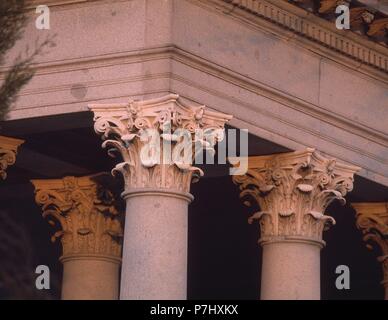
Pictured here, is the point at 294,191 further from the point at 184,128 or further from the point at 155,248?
the point at 155,248

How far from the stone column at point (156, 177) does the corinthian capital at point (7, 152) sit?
4.30 metres

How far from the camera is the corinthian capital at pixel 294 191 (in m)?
44.6

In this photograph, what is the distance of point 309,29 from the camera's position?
45.3 meters

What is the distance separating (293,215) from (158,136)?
6.04 metres

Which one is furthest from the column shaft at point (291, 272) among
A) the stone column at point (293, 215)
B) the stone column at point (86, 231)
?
the stone column at point (86, 231)

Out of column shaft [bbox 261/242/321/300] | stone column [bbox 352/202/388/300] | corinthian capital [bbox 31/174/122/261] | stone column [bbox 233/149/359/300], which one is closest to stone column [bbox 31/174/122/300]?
corinthian capital [bbox 31/174/122/261]

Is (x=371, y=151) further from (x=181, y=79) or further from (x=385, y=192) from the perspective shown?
(x=181, y=79)

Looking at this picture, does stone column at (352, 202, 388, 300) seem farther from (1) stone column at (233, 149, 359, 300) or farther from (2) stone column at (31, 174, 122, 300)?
(2) stone column at (31, 174, 122, 300)

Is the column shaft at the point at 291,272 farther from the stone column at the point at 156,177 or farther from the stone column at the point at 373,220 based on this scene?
the stone column at the point at 373,220

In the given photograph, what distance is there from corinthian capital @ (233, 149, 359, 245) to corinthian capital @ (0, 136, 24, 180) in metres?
6.70

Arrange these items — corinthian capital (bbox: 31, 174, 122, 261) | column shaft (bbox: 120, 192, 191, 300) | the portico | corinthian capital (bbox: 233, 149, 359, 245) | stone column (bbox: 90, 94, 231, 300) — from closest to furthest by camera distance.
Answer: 1. column shaft (bbox: 120, 192, 191, 300)
2. stone column (bbox: 90, 94, 231, 300)
3. the portico
4. corinthian capital (bbox: 233, 149, 359, 245)
5. corinthian capital (bbox: 31, 174, 122, 261)

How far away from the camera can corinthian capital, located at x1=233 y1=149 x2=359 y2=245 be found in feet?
146

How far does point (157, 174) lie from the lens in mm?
40469

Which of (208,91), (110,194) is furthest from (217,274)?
(208,91)
